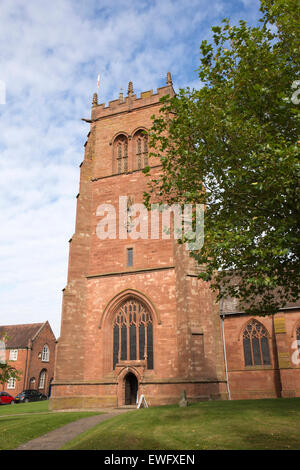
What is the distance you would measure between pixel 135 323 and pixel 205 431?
12.8m

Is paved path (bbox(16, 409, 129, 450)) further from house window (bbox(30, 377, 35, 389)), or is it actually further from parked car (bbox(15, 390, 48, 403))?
house window (bbox(30, 377, 35, 389))

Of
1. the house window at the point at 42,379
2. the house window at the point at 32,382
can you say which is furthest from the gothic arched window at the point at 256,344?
the house window at the point at 42,379

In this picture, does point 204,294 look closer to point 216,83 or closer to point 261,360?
point 261,360

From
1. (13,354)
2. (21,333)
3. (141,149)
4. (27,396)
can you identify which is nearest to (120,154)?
(141,149)

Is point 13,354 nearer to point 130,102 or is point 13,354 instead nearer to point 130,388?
point 130,388

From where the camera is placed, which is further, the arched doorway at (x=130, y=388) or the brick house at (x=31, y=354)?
the brick house at (x=31, y=354)

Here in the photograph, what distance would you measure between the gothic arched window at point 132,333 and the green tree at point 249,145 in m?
10.6

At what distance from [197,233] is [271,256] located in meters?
2.65

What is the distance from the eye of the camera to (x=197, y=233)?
12.3 m

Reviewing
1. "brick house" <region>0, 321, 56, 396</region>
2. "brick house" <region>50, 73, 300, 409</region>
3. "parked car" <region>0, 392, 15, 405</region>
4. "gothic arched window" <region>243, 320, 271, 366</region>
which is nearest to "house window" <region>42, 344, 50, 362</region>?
"brick house" <region>0, 321, 56, 396</region>

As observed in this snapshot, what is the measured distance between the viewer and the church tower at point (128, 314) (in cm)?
2061

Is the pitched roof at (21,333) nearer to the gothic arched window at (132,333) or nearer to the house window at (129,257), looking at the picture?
the gothic arched window at (132,333)

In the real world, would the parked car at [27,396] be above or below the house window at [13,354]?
below

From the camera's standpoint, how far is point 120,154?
27906 mm
